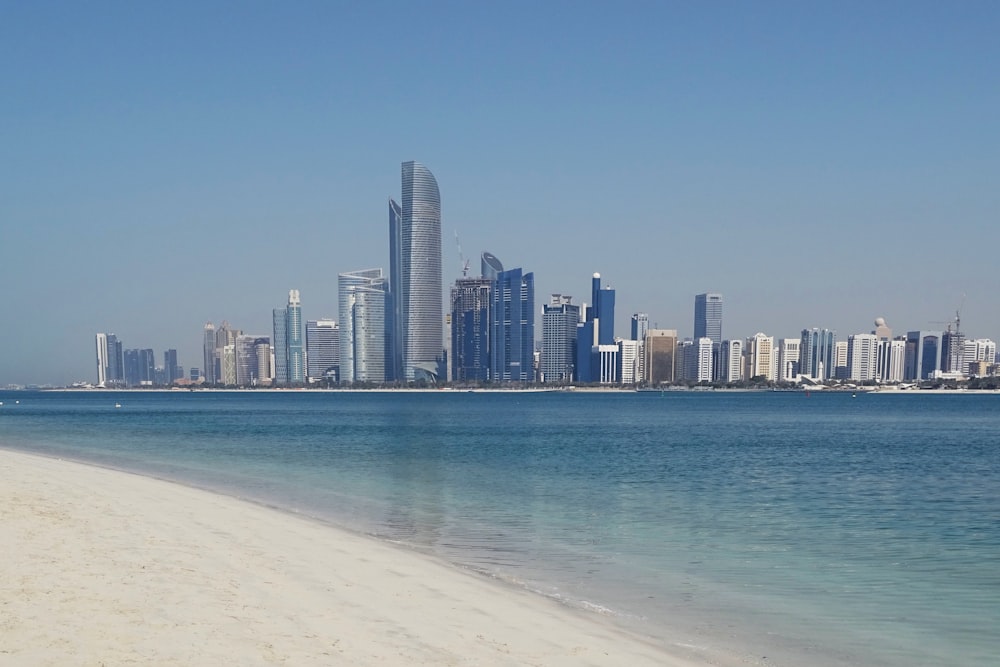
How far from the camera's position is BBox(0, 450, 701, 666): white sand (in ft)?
26.0

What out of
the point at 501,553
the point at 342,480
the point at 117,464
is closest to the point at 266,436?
the point at 117,464

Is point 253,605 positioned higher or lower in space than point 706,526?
higher

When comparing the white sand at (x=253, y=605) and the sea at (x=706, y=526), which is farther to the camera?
the sea at (x=706, y=526)

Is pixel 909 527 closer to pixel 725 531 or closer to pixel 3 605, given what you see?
pixel 725 531

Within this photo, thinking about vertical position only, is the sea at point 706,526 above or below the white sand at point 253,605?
below

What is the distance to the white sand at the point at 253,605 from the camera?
7.93m

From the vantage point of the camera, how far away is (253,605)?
32.2 ft

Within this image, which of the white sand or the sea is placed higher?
the white sand

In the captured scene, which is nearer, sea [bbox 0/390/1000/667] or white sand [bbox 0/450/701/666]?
white sand [bbox 0/450/701/666]

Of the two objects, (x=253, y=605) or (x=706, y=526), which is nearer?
(x=253, y=605)

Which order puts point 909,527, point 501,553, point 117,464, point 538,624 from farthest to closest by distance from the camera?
point 117,464 < point 909,527 < point 501,553 < point 538,624

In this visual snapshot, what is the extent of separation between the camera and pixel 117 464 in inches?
1438

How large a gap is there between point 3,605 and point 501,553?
924cm

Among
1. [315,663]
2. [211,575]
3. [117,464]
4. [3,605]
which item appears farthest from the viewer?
[117,464]
